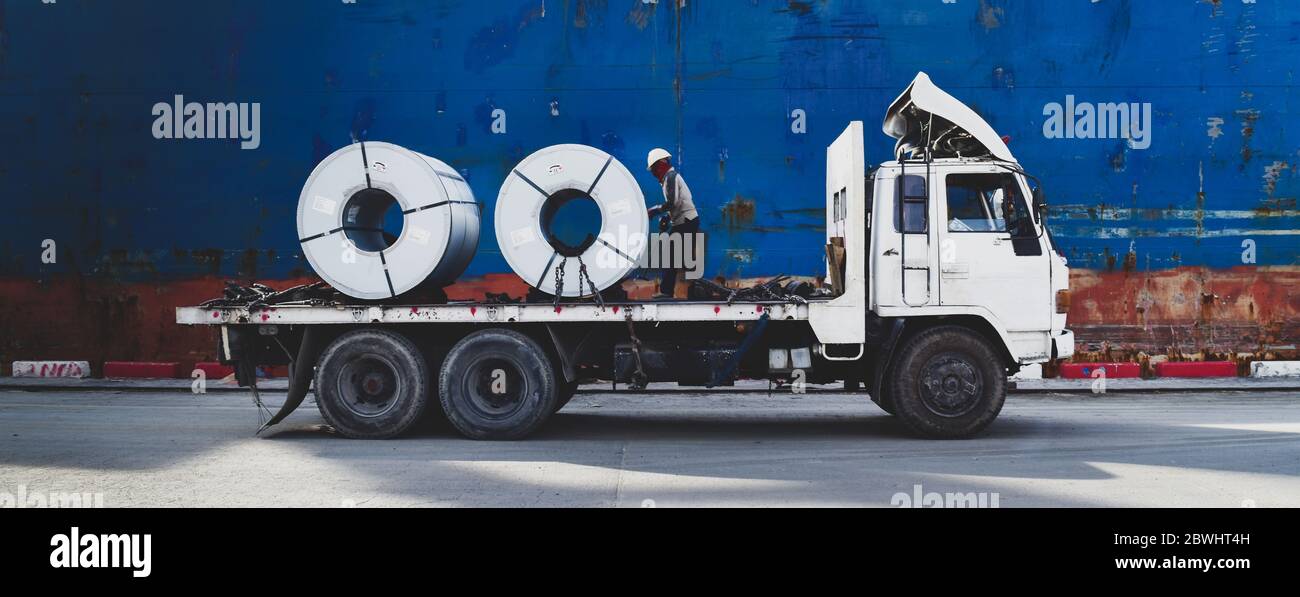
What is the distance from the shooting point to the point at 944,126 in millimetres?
8922

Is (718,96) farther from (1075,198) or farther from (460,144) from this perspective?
(1075,198)

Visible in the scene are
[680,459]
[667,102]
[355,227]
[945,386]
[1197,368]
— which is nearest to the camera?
[680,459]

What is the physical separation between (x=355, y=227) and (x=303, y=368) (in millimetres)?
1364

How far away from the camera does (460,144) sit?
14.3 meters

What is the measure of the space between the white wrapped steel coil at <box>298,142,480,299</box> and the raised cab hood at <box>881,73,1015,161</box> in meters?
4.38

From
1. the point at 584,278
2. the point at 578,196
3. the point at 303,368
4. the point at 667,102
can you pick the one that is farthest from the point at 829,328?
the point at 667,102

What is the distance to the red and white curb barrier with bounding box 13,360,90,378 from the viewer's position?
14.5 metres

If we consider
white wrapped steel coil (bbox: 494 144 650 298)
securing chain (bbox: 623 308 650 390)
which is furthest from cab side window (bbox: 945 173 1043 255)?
securing chain (bbox: 623 308 650 390)

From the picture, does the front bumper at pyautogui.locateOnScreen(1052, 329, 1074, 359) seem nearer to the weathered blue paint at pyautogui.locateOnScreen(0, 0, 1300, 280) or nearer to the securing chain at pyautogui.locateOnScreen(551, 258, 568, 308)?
the securing chain at pyautogui.locateOnScreen(551, 258, 568, 308)

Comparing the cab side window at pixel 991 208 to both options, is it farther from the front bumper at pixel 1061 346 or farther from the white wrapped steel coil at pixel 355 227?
the white wrapped steel coil at pixel 355 227

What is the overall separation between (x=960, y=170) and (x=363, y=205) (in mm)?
5448

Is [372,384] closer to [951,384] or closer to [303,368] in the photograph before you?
[303,368]

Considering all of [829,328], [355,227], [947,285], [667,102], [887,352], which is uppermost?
[667,102]
